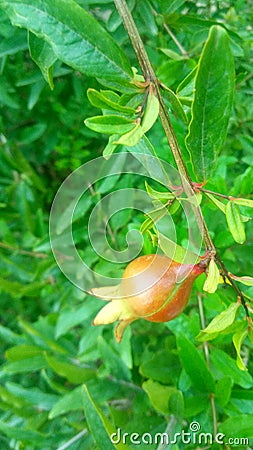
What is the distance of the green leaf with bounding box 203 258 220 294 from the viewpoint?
433 mm

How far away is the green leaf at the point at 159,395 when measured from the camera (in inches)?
27.4

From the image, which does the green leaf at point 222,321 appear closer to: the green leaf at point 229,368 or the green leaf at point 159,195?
the green leaf at point 159,195

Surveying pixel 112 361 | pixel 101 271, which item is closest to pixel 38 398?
pixel 112 361

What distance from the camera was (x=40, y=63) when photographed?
54cm

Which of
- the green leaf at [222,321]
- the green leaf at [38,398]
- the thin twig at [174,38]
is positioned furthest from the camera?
the green leaf at [38,398]

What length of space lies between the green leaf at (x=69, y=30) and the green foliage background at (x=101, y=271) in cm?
29

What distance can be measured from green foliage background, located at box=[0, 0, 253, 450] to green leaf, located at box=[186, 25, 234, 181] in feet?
0.76

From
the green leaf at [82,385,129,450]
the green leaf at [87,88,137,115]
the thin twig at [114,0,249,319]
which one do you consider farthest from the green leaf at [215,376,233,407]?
the green leaf at [87,88,137,115]

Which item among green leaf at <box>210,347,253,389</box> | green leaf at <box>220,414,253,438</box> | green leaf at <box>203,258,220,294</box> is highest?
green leaf at <box>203,258,220,294</box>

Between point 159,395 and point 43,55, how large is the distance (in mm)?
443

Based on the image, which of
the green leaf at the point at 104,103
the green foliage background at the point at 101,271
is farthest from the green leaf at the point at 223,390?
the green leaf at the point at 104,103

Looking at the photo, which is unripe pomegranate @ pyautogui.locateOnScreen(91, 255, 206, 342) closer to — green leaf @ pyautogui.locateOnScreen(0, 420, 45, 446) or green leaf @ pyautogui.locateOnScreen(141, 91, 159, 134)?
green leaf @ pyautogui.locateOnScreen(141, 91, 159, 134)

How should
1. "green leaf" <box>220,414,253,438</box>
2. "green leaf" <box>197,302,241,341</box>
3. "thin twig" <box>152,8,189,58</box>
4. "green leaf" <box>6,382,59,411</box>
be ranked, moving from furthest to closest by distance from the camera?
"green leaf" <box>6,382,59,411</box>
"thin twig" <box>152,8,189,58</box>
"green leaf" <box>220,414,253,438</box>
"green leaf" <box>197,302,241,341</box>

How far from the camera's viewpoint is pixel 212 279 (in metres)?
0.44
